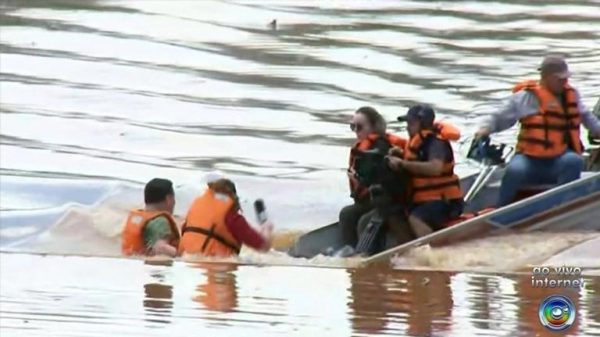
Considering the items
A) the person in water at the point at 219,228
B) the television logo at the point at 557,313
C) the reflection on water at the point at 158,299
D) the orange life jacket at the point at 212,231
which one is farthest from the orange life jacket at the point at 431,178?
the television logo at the point at 557,313

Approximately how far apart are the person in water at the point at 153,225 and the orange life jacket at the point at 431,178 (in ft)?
5.56

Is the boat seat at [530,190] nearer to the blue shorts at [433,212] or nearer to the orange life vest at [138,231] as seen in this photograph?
the blue shorts at [433,212]

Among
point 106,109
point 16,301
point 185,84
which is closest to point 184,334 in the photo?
point 16,301

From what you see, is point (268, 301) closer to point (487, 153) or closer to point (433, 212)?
point (433, 212)

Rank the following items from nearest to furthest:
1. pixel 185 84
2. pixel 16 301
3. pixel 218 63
A: pixel 16 301 → pixel 185 84 → pixel 218 63

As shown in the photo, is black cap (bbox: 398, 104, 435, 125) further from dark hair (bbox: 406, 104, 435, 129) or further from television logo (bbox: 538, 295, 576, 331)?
television logo (bbox: 538, 295, 576, 331)

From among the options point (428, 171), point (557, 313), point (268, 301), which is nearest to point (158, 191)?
point (428, 171)

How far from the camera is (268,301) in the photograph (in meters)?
9.24

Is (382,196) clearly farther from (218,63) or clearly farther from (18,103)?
(218,63)

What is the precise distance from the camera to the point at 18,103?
63.5ft

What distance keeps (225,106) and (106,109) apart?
4.56 feet

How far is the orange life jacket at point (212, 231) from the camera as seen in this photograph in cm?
1137

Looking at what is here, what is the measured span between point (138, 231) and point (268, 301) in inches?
102

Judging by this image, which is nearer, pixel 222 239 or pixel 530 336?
pixel 530 336
